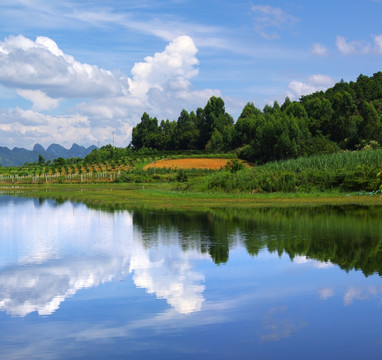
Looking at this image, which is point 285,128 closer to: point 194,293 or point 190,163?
point 190,163

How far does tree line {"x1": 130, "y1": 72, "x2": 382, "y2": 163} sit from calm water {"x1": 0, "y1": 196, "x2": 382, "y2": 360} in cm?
6338

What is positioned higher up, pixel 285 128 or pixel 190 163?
pixel 285 128

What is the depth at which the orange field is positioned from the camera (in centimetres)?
9871

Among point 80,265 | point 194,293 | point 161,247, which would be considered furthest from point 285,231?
point 194,293

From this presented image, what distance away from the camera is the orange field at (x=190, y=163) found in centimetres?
9871

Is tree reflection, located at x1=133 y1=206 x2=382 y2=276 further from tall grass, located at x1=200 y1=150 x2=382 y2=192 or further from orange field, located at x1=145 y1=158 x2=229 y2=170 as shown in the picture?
orange field, located at x1=145 y1=158 x2=229 y2=170

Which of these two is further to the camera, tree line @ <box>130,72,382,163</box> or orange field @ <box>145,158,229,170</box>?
tree line @ <box>130,72,382,163</box>

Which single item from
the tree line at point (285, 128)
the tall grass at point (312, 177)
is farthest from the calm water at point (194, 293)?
the tree line at point (285, 128)

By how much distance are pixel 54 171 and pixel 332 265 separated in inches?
3563

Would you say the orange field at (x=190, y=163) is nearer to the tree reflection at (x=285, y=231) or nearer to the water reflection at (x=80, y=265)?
the tree reflection at (x=285, y=231)

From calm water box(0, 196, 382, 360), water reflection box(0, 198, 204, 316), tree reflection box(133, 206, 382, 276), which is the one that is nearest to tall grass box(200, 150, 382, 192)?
tree reflection box(133, 206, 382, 276)

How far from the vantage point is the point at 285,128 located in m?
101

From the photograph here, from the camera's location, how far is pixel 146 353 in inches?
378

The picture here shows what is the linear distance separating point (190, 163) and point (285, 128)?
66.4 ft
